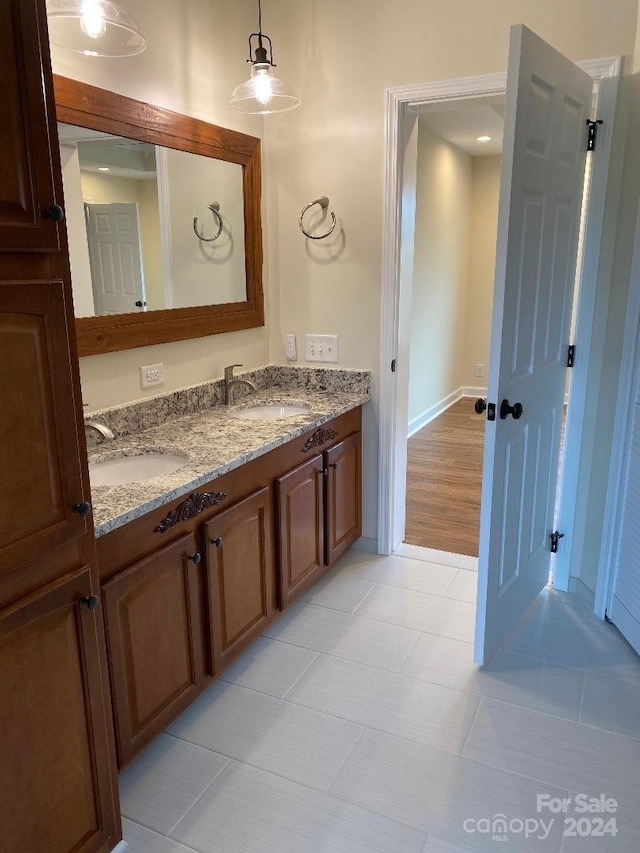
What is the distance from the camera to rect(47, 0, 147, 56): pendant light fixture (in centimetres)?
162

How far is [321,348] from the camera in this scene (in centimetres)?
305

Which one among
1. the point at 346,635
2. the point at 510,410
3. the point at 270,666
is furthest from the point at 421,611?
the point at 510,410

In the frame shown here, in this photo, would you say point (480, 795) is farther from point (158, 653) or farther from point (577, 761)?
point (158, 653)

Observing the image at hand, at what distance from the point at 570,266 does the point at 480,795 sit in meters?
1.85

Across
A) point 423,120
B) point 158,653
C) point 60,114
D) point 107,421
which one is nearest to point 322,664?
point 158,653

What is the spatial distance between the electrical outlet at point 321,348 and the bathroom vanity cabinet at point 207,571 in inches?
16.8

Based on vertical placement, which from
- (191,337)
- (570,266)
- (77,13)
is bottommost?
(191,337)

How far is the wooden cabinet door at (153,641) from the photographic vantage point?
1.65 metres

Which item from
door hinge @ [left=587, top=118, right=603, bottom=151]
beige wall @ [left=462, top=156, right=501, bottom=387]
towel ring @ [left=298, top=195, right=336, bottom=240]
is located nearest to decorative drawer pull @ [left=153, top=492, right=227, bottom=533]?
towel ring @ [left=298, top=195, right=336, bottom=240]

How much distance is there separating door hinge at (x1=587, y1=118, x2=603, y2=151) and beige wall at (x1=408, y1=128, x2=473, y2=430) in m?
2.47

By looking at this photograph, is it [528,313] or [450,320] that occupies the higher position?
[528,313]

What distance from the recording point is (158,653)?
1.80m

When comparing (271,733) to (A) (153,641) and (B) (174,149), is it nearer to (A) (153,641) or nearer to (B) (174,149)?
(A) (153,641)

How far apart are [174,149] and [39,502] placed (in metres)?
1.68
